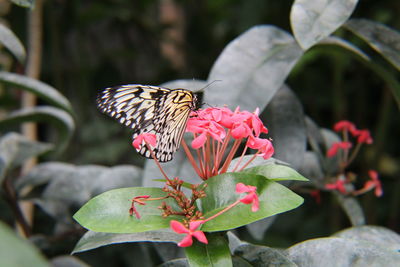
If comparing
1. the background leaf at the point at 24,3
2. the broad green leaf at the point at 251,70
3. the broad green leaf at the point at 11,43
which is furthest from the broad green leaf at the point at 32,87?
the broad green leaf at the point at 251,70

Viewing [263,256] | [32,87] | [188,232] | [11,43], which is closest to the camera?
[188,232]

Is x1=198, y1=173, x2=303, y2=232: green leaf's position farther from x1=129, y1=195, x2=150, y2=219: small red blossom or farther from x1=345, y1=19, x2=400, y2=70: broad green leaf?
x1=345, y1=19, x2=400, y2=70: broad green leaf

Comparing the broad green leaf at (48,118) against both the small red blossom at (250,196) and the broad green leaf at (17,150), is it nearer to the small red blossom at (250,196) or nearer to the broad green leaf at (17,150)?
the broad green leaf at (17,150)

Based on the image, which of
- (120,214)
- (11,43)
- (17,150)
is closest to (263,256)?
(120,214)

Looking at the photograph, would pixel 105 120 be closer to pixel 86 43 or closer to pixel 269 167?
pixel 86 43

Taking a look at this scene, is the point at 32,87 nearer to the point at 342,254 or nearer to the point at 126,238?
the point at 126,238

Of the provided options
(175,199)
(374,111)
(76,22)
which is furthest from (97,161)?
(175,199)

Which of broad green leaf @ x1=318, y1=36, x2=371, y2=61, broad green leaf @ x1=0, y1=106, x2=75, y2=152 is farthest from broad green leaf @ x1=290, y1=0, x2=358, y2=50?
broad green leaf @ x1=0, y1=106, x2=75, y2=152
